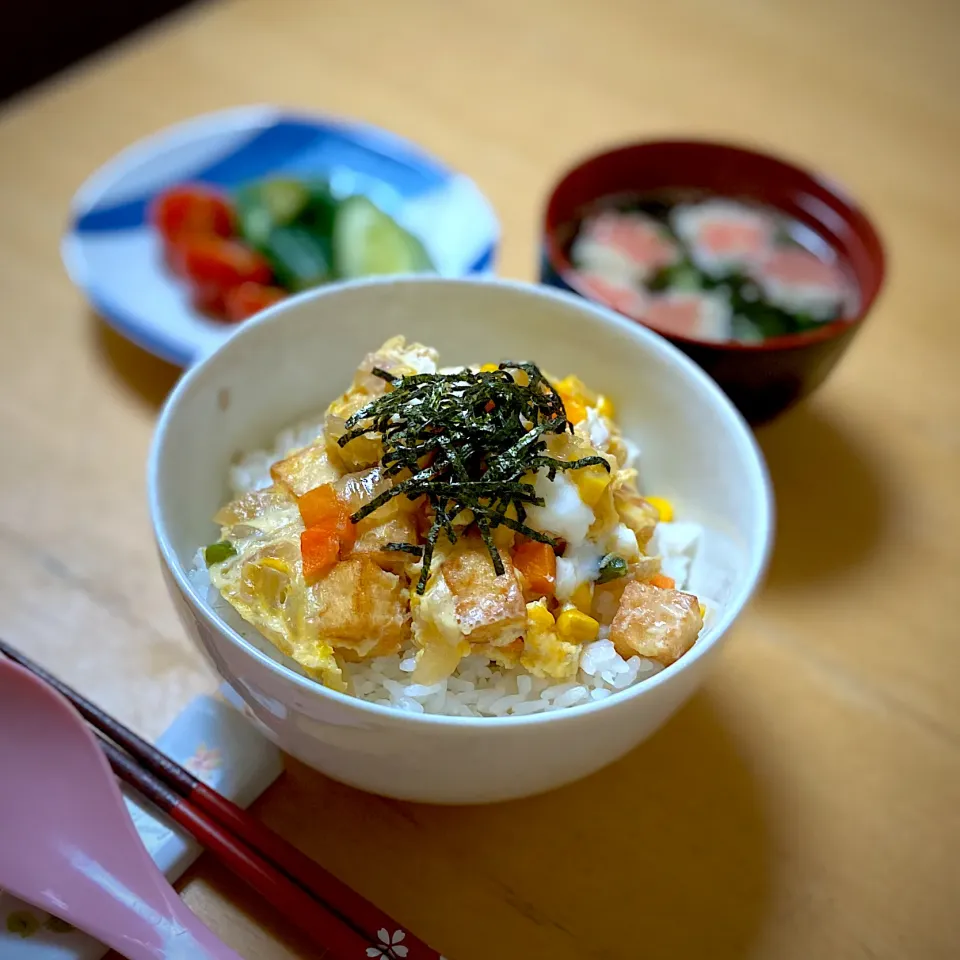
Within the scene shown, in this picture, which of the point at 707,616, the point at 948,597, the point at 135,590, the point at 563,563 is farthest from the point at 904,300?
the point at 135,590

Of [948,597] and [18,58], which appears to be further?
[18,58]

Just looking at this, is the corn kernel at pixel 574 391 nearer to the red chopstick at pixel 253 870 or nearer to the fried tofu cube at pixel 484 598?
the fried tofu cube at pixel 484 598

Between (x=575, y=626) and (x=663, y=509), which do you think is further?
(x=663, y=509)

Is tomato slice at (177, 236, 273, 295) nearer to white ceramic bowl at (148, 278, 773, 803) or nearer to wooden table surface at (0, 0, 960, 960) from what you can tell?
wooden table surface at (0, 0, 960, 960)

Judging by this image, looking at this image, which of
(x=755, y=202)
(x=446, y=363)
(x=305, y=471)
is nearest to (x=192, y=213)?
(x=446, y=363)

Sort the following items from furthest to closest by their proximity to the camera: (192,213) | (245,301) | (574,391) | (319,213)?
(319,213), (192,213), (245,301), (574,391)

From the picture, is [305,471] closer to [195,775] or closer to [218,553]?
[218,553]

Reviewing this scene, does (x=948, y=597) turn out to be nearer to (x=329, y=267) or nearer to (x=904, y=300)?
(x=904, y=300)
